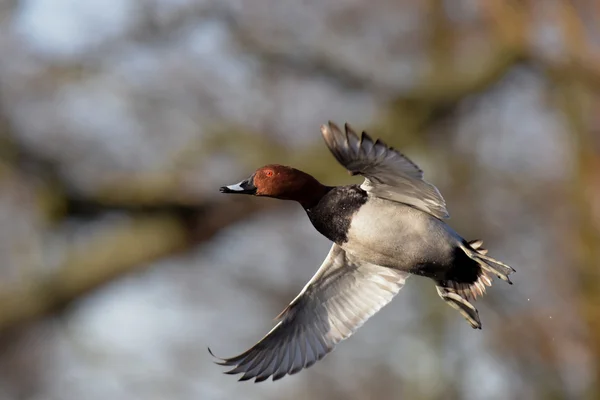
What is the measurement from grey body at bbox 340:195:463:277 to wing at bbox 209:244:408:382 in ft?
1.71

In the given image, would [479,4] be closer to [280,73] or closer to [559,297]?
[280,73]

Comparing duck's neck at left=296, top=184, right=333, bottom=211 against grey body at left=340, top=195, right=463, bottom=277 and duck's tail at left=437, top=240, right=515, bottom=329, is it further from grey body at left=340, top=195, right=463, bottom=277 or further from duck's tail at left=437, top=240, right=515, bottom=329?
duck's tail at left=437, top=240, right=515, bottom=329

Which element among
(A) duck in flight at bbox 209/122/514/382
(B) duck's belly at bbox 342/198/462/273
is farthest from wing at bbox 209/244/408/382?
(B) duck's belly at bbox 342/198/462/273

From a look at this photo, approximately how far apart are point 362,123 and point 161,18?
77.5 inches

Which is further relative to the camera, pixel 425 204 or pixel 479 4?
pixel 479 4

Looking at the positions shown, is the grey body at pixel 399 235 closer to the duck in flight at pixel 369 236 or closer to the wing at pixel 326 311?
the duck in flight at pixel 369 236

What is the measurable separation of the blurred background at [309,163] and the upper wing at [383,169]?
3.25 meters

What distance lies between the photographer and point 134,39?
321 inches

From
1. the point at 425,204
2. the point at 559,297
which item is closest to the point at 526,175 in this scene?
the point at 559,297

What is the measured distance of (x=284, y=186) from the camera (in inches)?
141

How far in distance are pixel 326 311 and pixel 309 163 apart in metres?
2.99

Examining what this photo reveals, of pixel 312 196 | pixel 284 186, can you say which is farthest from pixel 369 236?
pixel 284 186

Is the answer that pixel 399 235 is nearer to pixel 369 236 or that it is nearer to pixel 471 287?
pixel 369 236

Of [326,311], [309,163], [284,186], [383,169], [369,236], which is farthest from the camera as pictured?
[309,163]
